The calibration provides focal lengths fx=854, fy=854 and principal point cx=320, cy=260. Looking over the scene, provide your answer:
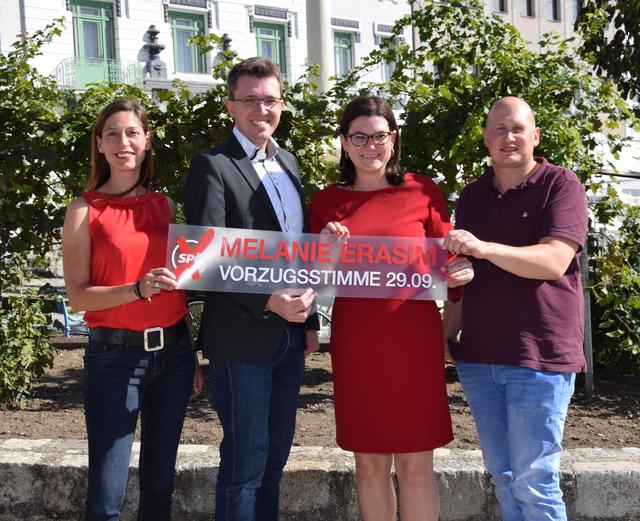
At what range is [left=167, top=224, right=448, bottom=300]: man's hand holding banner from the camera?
3.33 m

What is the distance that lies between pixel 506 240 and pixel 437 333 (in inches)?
18.9

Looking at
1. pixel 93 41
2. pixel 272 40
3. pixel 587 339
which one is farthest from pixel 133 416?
pixel 272 40

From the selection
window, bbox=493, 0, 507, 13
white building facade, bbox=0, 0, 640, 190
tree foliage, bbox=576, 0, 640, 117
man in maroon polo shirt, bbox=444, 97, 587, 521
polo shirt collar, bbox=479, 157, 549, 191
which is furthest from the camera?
window, bbox=493, 0, 507, 13

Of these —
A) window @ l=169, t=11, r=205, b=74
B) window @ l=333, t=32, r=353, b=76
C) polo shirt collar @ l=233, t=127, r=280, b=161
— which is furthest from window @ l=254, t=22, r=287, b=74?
polo shirt collar @ l=233, t=127, r=280, b=161

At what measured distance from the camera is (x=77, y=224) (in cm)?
321

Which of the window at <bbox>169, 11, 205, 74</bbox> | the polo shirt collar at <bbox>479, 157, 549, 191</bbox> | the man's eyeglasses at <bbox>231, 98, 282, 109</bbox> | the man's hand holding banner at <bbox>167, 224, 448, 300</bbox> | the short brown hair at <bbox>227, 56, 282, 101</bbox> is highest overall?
the window at <bbox>169, 11, 205, 74</bbox>

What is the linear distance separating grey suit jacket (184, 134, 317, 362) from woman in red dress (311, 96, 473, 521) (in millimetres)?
298

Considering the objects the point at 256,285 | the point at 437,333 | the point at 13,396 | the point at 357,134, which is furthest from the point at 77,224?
the point at 13,396

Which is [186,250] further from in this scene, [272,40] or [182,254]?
[272,40]

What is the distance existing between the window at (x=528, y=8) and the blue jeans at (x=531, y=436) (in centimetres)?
3946

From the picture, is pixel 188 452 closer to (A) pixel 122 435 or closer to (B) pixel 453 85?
(A) pixel 122 435

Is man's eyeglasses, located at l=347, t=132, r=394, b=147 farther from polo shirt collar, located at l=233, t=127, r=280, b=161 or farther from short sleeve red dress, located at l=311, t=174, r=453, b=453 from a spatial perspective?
polo shirt collar, located at l=233, t=127, r=280, b=161

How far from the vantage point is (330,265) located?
344 cm

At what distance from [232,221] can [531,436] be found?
4.57 ft
